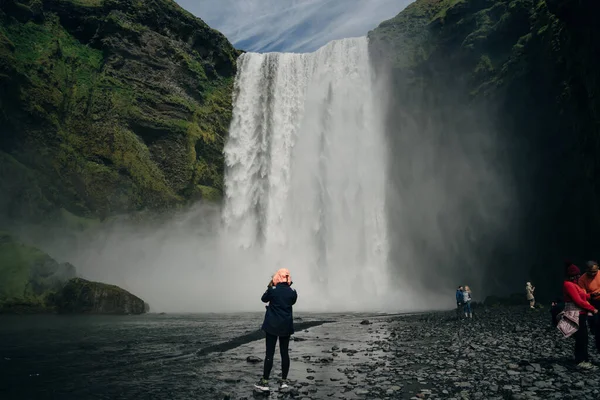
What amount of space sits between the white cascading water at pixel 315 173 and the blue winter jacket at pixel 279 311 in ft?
98.1

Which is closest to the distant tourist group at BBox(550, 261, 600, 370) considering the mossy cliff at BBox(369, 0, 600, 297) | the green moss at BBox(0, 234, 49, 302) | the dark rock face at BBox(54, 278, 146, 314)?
the mossy cliff at BBox(369, 0, 600, 297)

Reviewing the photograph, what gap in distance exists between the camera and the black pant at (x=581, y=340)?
27.1 feet

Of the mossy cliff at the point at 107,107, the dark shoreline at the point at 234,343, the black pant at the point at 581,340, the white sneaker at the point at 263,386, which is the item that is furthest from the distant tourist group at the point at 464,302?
the mossy cliff at the point at 107,107

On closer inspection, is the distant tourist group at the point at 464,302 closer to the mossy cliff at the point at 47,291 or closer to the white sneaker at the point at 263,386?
the white sneaker at the point at 263,386

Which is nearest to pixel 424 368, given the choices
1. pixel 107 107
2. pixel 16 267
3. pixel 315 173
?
pixel 16 267

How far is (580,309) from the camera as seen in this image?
27.4ft

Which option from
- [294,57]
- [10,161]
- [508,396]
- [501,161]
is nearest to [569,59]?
[501,161]

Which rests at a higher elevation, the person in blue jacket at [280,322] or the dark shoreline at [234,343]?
the person in blue jacket at [280,322]

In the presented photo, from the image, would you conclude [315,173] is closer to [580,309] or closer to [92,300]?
[92,300]

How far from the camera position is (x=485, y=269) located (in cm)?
3856

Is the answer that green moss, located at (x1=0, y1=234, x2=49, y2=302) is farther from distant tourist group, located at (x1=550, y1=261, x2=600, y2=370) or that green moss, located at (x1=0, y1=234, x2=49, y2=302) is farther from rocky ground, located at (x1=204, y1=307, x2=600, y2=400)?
distant tourist group, located at (x1=550, y1=261, x2=600, y2=370)

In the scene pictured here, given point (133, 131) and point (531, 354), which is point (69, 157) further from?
point (531, 354)

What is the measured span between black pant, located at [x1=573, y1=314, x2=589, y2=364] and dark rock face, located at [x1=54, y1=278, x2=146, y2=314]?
26.2 m

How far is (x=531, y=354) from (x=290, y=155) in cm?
3796
